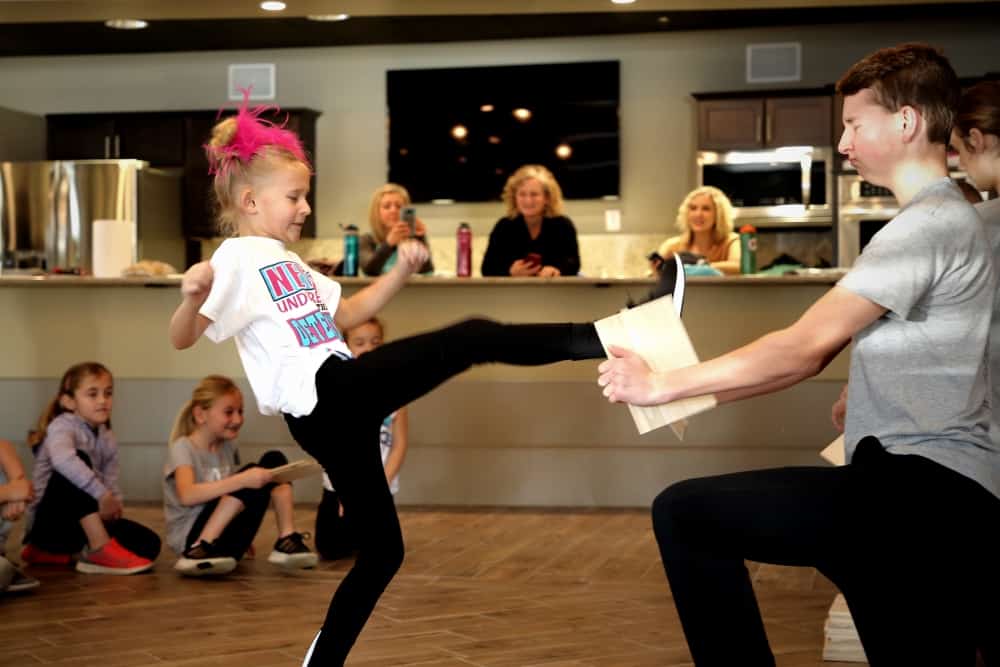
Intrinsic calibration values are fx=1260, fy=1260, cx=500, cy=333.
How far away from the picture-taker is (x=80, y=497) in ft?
13.7

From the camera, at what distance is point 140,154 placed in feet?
29.5

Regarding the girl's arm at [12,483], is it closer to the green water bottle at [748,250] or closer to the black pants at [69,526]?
the black pants at [69,526]

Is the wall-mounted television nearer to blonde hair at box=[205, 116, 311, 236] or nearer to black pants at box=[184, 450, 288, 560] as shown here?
black pants at box=[184, 450, 288, 560]

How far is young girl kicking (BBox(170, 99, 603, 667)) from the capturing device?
Answer: 233cm

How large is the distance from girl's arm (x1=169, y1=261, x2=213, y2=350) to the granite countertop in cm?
290

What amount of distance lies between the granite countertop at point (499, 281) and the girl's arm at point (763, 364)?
342 cm

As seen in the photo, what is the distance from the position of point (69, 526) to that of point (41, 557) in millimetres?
184

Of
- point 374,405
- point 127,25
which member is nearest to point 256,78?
point 127,25

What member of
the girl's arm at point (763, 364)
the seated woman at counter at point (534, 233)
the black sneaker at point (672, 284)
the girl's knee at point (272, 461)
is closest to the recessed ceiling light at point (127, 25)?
the seated woman at counter at point (534, 233)

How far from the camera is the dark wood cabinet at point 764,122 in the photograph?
812cm

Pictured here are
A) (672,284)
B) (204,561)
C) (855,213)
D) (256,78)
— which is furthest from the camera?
(256,78)

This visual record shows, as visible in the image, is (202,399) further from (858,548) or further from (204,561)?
(858,548)

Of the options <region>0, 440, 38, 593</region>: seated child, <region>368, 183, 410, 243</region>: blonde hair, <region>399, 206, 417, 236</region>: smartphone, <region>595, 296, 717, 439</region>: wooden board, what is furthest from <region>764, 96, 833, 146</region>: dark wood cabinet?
<region>595, 296, 717, 439</region>: wooden board

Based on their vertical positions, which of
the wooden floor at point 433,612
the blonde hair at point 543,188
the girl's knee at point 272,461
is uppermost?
the blonde hair at point 543,188
